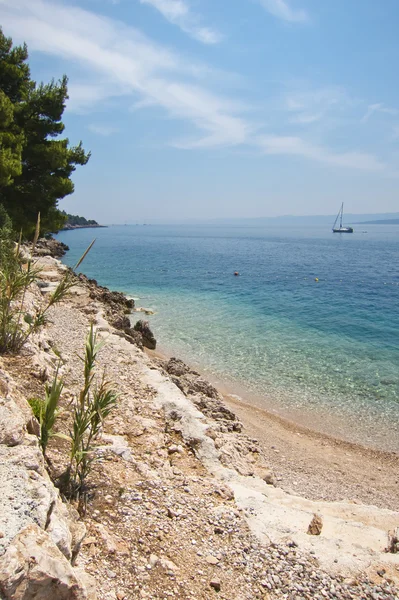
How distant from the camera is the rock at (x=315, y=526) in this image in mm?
5711

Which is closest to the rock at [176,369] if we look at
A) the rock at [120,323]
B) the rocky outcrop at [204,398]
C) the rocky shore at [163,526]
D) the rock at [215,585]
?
the rocky outcrop at [204,398]

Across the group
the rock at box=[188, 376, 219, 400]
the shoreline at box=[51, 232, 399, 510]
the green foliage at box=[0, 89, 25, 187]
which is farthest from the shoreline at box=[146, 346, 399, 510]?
the green foliage at box=[0, 89, 25, 187]

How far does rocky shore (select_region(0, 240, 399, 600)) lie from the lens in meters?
3.51

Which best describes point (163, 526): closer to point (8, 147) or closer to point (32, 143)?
point (8, 147)

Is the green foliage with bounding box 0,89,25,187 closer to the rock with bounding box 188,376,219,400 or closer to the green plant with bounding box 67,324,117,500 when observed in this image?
the rock with bounding box 188,376,219,400

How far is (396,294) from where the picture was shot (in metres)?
37.0

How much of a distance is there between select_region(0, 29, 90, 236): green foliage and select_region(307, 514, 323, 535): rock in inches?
833

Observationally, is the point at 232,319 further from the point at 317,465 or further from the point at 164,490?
the point at 164,490

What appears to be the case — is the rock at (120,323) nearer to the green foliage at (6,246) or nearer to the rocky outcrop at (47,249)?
the green foliage at (6,246)

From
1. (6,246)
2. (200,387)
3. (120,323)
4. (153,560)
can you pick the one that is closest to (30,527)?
(153,560)

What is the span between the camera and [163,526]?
4977mm

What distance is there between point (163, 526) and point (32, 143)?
22565 millimetres

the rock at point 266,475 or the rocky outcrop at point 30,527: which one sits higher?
the rocky outcrop at point 30,527

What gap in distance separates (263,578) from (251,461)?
14.2 feet
